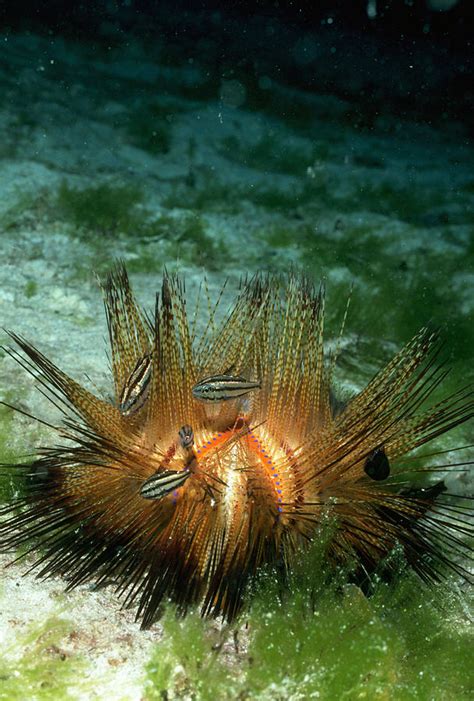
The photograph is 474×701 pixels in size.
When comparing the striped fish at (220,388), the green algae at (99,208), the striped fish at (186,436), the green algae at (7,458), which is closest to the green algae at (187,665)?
the striped fish at (186,436)

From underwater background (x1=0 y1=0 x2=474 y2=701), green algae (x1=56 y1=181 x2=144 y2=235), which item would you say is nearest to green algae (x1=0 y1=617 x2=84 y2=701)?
underwater background (x1=0 y1=0 x2=474 y2=701)

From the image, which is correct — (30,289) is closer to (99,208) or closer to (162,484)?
(99,208)

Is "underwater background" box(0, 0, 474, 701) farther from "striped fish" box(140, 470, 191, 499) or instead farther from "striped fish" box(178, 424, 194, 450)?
"striped fish" box(178, 424, 194, 450)

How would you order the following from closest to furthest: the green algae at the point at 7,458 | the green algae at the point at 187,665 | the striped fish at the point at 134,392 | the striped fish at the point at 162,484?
the green algae at the point at 187,665 → the striped fish at the point at 162,484 → the striped fish at the point at 134,392 → the green algae at the point at 7,458

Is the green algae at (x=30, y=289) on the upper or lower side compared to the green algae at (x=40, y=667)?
upper

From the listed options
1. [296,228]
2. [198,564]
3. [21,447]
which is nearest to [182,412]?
[198,564]

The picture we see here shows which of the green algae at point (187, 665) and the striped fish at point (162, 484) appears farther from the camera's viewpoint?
the striped fish at point (162, 484)

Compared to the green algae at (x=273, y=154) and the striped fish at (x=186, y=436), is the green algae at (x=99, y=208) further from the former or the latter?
the striped fish at (x=186, y=436)

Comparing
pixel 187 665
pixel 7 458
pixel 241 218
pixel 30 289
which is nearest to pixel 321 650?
pixel 187 665
